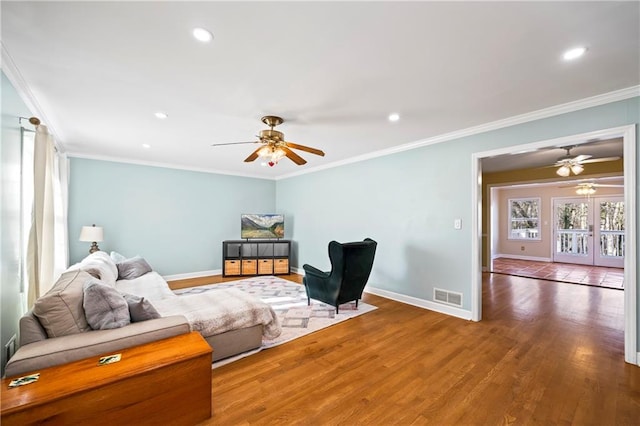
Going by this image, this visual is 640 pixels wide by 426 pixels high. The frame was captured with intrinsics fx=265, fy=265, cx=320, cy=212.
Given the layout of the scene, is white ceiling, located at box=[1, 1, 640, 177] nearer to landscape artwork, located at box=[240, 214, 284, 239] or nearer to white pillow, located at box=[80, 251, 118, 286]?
white pillow, located at box=[80, 251, 118, 286]

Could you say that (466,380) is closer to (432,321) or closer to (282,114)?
(432,321)

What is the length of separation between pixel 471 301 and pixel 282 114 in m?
3.38

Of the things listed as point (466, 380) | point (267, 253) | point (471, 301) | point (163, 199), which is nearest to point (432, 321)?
point (471, 301)

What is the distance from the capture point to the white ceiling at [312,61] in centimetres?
156

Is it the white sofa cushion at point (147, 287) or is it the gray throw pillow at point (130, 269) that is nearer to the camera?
the white sofa cushion at point (147, 287)

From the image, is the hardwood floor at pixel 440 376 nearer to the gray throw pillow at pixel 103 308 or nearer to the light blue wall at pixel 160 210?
the gray throw pillow at pixel 103 308

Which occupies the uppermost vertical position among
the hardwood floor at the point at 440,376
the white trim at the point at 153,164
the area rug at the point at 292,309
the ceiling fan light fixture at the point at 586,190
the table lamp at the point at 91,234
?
the white trim at the point at 153,164

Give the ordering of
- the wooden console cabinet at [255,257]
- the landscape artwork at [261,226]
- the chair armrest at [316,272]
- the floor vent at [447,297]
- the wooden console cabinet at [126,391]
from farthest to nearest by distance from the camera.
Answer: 1. the landscape artwork at [261,226]
2. the wooden console cabinet at [255,257]
3. the chair armrest at [316,272]
4. the floor vent at [447,297]
5. the wooden console cabinet at [126,391]

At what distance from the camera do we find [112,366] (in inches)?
59.9

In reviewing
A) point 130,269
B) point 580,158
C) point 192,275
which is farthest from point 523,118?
point 192,275

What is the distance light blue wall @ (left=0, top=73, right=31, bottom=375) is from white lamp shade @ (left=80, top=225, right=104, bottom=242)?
2.46 meters

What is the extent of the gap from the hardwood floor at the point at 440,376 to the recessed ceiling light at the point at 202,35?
8.30 ft

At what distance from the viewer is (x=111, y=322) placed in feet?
6.10

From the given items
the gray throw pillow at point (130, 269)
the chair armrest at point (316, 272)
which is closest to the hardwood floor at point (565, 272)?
the chair armrest at point (316, 272)
